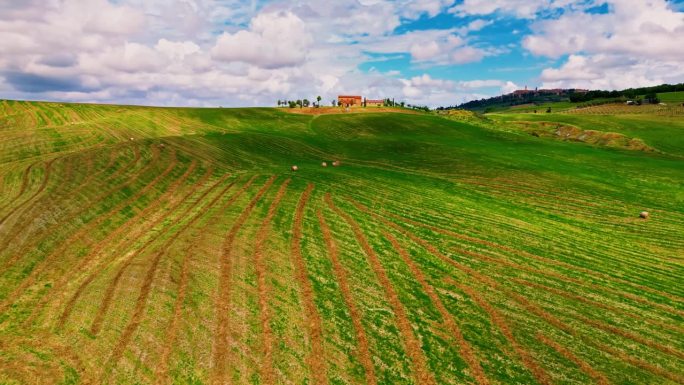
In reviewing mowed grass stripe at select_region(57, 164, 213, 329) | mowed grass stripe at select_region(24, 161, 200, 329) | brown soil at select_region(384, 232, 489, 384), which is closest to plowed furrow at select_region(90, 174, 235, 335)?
mowed grass stripe at select_region(57, 164, 213, 329)

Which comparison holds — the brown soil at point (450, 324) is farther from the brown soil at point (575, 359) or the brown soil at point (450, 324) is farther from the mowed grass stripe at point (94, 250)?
the mowed grass stripe at point (94, 250)

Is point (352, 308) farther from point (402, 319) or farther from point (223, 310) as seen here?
point (223, 310)

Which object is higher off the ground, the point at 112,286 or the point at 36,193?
the point at 36,193

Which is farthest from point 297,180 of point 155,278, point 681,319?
point 681,319

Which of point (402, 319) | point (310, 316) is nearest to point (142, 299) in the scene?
point (310, 316)

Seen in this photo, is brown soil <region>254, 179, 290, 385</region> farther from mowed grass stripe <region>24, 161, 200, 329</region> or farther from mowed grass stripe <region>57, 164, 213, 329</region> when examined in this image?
mowed grass stripe <region>24, 161, 200, 329</region>

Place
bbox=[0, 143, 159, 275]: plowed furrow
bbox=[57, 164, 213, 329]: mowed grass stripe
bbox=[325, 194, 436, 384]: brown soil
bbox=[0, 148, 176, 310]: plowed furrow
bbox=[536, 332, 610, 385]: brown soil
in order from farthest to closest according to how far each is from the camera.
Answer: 1. bbox=[0, 143, 159, 275]: plowed furrow
2. bbox=[0, 148, 176, 310]: plowed furrow
3. bbox=[57, 164, 213, 329]: mowed grass stripe
4. bbox=[536, 332, 610, 385]: brown soil
5. bbox=[325, 194, 436, 384]: brown soil
